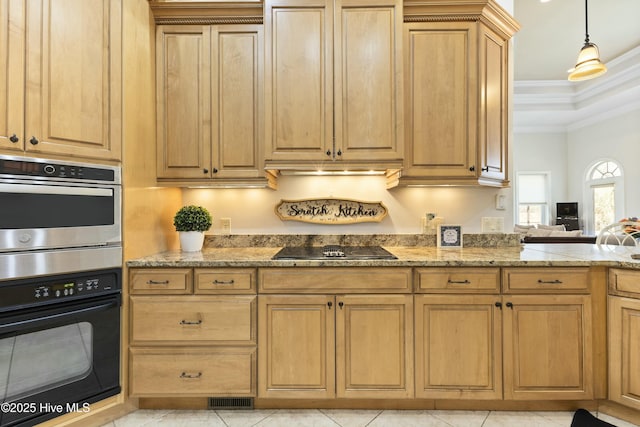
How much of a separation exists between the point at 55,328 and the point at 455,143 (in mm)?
2512

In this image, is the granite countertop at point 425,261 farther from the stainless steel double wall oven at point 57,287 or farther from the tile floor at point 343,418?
the tile floor at point 343,418

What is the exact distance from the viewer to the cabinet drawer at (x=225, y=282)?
1.76 m

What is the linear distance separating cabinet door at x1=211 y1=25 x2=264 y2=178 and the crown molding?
6.10 meters

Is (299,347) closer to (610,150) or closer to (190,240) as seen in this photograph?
(190,240)

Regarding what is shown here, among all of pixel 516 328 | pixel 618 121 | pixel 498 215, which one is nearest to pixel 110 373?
pixel 516 328

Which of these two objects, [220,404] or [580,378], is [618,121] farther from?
[220,404]

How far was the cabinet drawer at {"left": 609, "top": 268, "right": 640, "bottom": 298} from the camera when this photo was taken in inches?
64.7

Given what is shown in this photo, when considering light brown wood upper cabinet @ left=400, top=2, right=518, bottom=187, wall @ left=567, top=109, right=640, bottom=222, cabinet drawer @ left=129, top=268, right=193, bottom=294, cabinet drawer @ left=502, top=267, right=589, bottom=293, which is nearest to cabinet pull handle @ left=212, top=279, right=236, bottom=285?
cabinet drawer @ left=129, top=268, right=193, bottom=294

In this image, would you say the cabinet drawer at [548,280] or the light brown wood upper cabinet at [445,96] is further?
the light brown wood upper cabinet at [445,96]

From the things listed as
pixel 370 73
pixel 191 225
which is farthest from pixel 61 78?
pixel 370 73

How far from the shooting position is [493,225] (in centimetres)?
237

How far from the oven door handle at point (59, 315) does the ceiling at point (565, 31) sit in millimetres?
4931

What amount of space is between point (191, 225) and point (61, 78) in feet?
3.39

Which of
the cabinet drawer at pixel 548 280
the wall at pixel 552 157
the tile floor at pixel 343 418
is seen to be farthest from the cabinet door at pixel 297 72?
the wall at pixel 552 157
